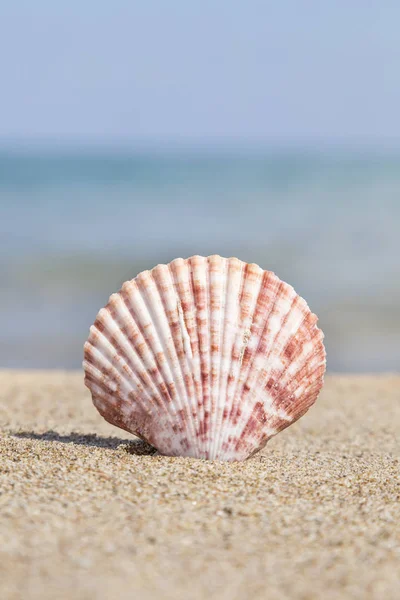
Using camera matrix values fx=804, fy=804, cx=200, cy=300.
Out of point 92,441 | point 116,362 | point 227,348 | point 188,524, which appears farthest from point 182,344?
point 188,524

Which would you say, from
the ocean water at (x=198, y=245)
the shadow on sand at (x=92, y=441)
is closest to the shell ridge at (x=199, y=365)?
the shadow on sand at (x=92, y=441)

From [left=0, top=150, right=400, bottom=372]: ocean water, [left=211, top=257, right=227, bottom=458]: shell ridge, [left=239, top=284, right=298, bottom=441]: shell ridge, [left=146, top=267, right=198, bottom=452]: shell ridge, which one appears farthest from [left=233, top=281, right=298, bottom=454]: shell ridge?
[left=0, top=150, right=400, bottom=372]: ocean water

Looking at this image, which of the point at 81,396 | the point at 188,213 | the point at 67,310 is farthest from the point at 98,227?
the point at 81,396

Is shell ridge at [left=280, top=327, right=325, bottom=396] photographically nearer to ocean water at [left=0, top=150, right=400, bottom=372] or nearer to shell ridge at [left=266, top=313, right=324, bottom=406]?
shell ridge at [left=266, top=313, right=324, bottom=406]

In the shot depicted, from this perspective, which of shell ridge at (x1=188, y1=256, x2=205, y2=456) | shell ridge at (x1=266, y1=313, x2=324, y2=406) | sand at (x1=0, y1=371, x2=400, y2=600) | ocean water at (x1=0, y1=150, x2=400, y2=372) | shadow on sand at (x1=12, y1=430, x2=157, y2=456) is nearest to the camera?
sand at (x1=0, y1=371, x2=400, y2=600)

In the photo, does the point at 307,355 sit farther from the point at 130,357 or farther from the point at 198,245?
the point at 198,245

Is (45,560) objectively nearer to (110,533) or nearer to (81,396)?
(110,533)
